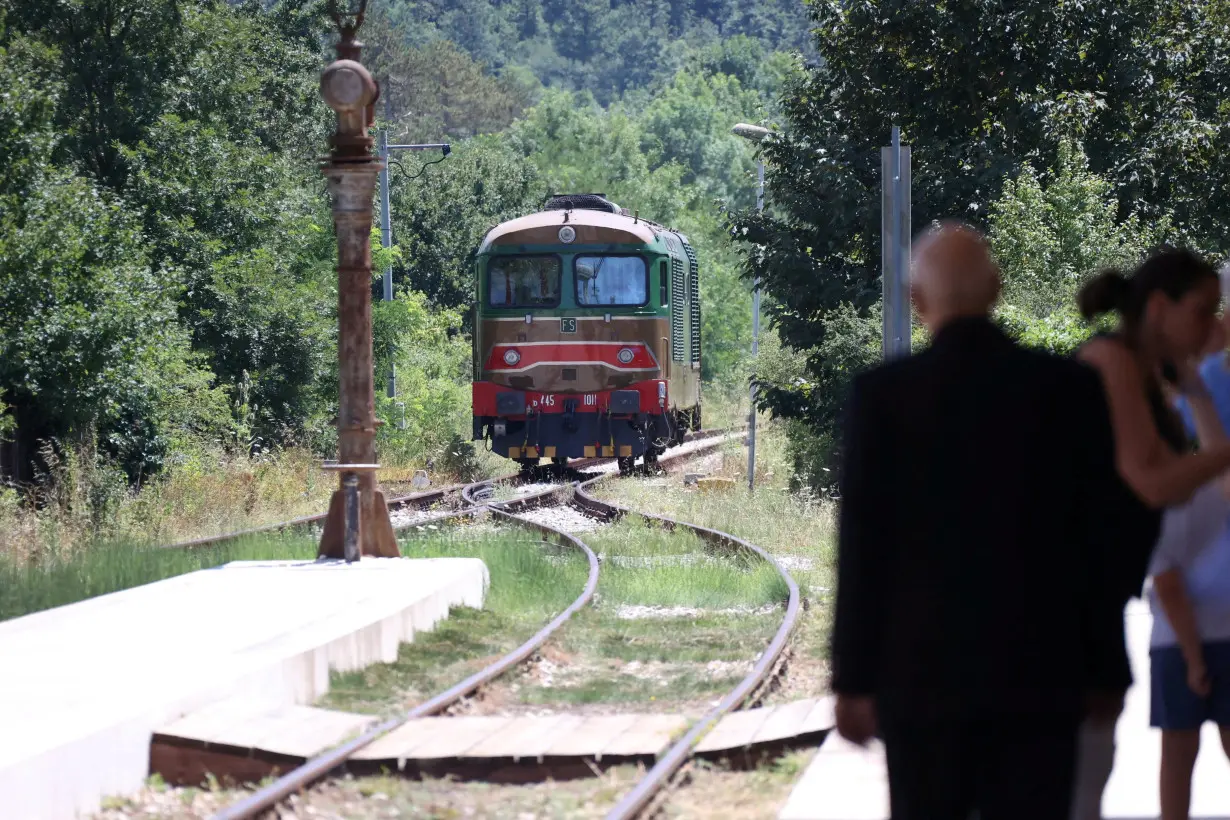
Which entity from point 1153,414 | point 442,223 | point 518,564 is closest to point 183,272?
point 518,564

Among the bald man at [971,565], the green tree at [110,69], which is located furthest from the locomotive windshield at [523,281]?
the bald man at [971,565]

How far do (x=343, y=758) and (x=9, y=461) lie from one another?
16238 millimetres

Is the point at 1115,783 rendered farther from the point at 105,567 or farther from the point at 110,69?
the point at 110,69

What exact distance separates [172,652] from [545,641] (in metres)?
2.64

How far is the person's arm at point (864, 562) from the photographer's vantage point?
11.2ft

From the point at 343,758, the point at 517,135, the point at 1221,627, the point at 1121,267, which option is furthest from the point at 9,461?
the point at 517,135

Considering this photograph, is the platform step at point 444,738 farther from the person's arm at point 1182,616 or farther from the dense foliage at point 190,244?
the dense foliage at point 190,244

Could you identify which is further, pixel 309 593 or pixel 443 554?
pixel 443 554

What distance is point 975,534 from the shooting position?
335 cm

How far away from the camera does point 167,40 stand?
2903 centimetres

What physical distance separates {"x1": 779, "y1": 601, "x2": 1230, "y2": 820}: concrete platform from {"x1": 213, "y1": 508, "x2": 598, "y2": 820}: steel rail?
191 cm

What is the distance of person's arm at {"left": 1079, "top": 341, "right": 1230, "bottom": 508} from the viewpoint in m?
4.01

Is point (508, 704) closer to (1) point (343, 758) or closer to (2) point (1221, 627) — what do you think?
(1) point (343, 758)

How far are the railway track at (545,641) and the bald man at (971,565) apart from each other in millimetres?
2808
